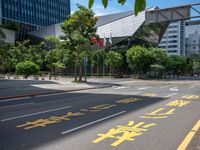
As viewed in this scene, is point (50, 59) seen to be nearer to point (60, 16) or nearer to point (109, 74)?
point (109, 74)

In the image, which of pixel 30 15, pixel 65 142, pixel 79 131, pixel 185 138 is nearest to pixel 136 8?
pixel 65 142

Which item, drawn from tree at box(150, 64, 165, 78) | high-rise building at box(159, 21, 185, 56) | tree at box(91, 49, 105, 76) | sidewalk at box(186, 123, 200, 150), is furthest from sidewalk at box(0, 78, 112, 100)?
high-rise building at box(159, 21, 185, 56)

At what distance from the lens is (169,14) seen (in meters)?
22.2

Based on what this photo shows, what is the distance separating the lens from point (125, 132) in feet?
28.2

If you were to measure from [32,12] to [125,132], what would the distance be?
11476 cm

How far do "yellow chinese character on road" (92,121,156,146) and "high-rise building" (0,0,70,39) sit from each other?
93.9 metres

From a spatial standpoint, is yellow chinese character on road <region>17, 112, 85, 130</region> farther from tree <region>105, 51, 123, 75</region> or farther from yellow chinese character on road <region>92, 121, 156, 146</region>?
tree <region>105, 51, 123, 75</region>

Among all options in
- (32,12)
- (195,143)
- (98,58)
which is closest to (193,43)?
(32,12)

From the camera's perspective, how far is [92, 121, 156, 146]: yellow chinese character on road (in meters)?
7.70

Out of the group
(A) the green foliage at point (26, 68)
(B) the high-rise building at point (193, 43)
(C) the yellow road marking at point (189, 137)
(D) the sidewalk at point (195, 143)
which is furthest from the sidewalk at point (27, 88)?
(B) the high-rise building at point (193, 43)

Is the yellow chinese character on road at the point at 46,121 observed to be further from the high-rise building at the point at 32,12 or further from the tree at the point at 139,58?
the high-rise building at the point at 32,12

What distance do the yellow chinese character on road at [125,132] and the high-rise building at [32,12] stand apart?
308 feet

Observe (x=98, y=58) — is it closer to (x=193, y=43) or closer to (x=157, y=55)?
(x=157, y=55)

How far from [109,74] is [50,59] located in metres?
17.6
